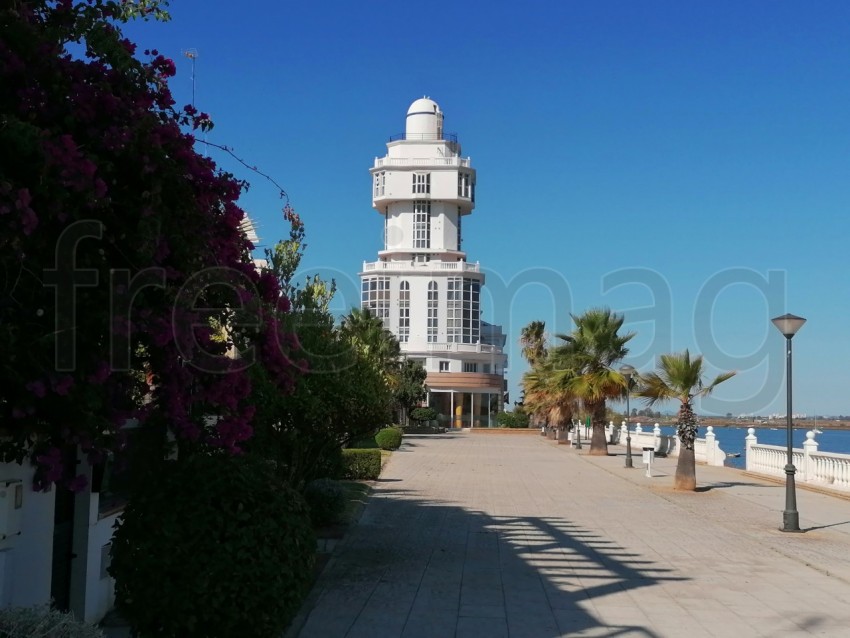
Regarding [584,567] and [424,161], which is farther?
[424,161]

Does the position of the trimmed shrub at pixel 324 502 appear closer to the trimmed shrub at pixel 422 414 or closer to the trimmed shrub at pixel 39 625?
the trimmed shrub at pixel 39 625

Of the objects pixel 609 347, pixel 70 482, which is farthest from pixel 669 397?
pixel 70 482

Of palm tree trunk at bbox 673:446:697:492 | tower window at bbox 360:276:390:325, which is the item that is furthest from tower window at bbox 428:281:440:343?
palm tree trunk at bbox 673:446:697:492

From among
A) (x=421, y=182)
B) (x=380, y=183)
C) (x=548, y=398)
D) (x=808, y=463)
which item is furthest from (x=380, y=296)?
(x=808, y=463)

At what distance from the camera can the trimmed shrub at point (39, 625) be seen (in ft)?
15.3

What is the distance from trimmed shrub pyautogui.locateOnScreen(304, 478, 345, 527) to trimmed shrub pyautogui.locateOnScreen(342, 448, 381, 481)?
9.71m

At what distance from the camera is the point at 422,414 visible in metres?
69.5

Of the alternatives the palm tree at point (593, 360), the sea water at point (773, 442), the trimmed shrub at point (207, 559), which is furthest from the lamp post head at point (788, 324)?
the sea water at point (773, 442)

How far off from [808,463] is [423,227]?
201ft

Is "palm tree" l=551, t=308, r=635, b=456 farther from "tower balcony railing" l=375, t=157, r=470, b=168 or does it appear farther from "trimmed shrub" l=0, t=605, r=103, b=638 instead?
"tower balcony railing" l=375, t=157, r=470, b=168

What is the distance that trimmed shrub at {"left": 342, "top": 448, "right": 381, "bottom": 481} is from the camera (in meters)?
25.0

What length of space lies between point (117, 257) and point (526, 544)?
9.86m

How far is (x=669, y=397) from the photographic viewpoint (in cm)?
2231

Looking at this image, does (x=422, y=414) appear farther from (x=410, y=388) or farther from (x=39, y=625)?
(x=39, y=625)
